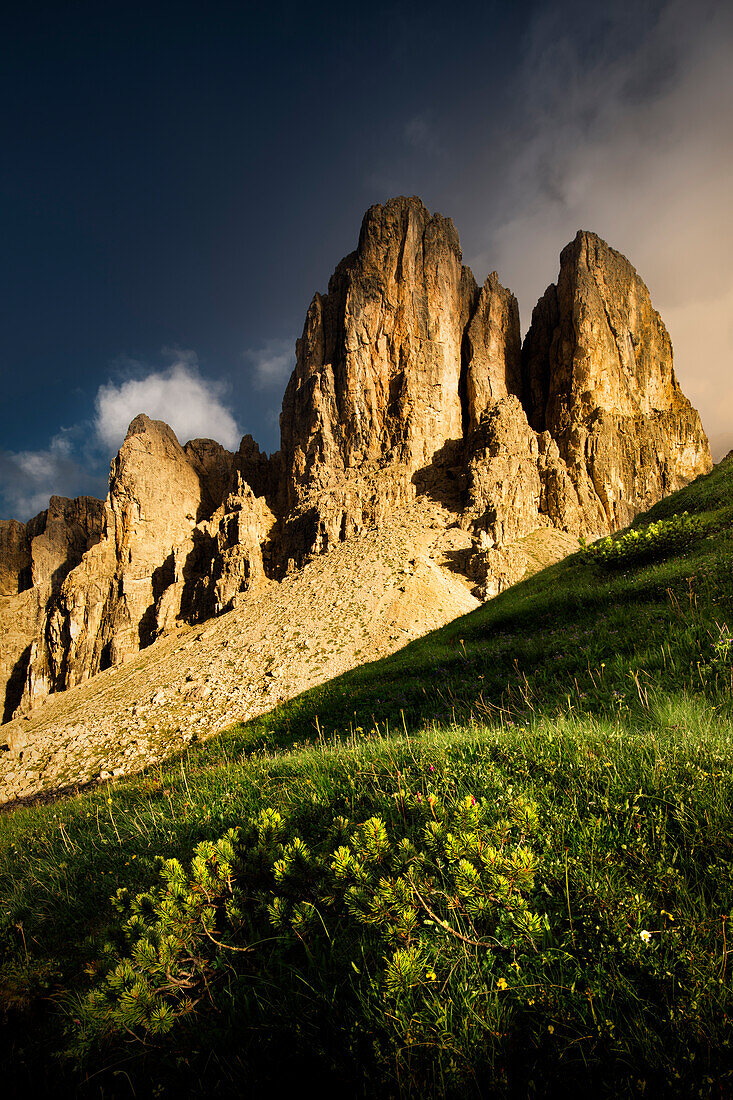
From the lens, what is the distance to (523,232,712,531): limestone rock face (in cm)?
5647

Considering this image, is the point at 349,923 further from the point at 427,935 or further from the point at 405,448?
the point at 405,448

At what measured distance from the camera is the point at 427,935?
2088mm

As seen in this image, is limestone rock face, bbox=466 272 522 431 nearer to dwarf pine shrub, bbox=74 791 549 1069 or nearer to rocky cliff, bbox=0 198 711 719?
rocky cliff, bbox=0 198 711 719

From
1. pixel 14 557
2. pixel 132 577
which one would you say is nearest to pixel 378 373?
pixel 132 577

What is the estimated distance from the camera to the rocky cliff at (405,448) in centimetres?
5253

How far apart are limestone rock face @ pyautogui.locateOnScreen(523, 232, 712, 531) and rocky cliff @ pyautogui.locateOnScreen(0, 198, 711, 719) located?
0.29m

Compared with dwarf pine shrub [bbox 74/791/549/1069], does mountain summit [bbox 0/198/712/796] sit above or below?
above

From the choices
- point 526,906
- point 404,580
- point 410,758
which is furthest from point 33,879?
point 404,580

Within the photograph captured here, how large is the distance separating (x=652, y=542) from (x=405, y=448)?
43742 mm

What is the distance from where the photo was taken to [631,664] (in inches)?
286

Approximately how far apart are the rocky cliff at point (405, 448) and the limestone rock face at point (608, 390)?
291 mm

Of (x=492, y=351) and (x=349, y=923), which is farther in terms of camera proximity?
(x=492, y=351)

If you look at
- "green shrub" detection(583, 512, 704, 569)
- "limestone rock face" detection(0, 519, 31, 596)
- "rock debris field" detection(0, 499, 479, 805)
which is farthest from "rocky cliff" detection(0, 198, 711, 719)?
"green shrub" detection(583, 512, 704, 569)

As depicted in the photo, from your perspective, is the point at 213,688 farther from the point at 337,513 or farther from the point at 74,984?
the point at 74,984
